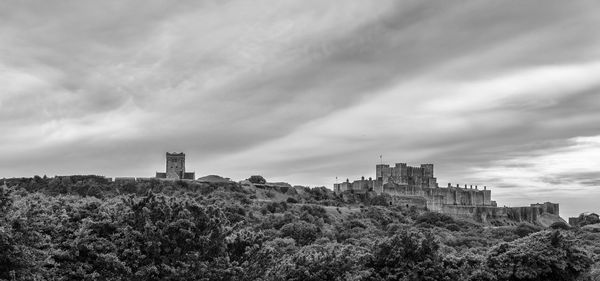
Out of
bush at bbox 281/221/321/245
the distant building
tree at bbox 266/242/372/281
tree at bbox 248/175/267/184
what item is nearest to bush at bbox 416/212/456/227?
bush at bbox 281/221/321/245

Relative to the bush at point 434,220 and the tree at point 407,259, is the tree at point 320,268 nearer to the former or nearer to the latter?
the tree at point 407,259

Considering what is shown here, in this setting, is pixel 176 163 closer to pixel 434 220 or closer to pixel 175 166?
pixel 175 166

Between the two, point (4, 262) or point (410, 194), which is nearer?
point (4, 262)

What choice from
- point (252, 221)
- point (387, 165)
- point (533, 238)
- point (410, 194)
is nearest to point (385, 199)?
point (410, 194)

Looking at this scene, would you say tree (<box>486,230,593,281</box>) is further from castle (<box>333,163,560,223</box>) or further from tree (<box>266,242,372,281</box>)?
castle (<box>333,163,560,223</box>)

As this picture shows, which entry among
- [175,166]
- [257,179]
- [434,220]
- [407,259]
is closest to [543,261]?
[407,259]

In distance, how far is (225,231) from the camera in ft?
93.2

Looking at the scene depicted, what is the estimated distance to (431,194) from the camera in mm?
149000

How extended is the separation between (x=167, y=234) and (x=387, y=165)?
441 ft

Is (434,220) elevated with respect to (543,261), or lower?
lower

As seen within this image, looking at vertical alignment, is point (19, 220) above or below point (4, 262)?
above

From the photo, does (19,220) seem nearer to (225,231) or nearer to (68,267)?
(68,267)

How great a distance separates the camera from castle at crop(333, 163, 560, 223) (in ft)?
465

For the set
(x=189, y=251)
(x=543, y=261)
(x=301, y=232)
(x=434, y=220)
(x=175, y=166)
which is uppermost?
(x=175, y=166)
